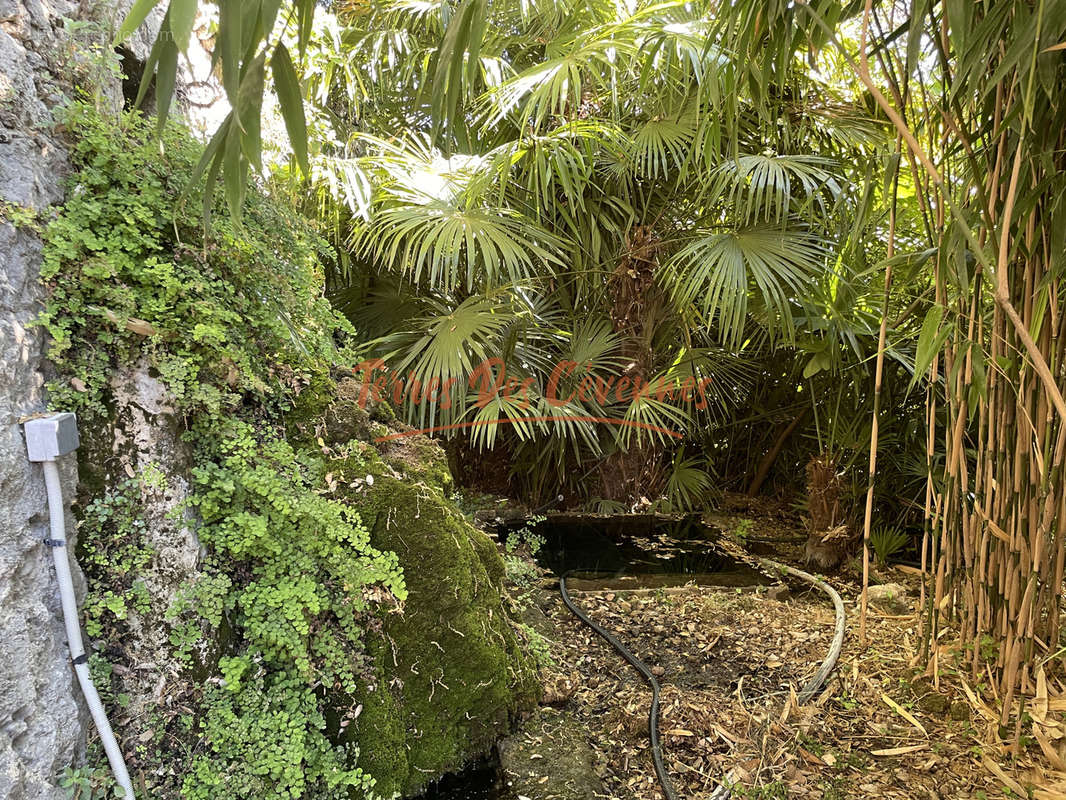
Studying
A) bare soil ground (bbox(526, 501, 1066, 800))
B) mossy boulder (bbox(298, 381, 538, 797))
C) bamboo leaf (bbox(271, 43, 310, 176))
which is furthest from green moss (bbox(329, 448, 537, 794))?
bamboo leaf (bbox(271, 43, 310, 176))

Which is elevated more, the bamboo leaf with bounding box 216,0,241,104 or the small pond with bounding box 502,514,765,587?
the bamboo leaf with bounding box 216,0,241,104

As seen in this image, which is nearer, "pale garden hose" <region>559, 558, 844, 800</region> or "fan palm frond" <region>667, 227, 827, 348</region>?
"pale garden hose" <region>559, 558, 844, 800</region>

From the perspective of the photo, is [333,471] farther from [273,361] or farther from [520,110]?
[520,110]

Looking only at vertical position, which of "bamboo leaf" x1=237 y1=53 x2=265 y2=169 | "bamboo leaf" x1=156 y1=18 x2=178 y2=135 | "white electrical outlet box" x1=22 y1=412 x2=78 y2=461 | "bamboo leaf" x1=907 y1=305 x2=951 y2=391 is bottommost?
"white electrical outlet box" x1=22 y1=412 x2=78 y2=461

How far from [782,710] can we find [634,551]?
1234 millimetres

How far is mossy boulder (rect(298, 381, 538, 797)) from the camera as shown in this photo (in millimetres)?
1386

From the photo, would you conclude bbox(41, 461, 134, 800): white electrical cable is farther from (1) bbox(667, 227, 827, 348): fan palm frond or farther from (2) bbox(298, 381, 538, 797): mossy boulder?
(1) bbox(667, 227, 827, 348): fan palm frond

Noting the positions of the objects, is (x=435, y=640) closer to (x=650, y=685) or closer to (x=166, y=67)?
(x=650, y=685)

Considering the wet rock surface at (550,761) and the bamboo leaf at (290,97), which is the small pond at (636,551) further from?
the bamboo leaf at (290,97)

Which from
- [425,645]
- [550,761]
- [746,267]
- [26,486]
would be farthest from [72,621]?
[746,267]

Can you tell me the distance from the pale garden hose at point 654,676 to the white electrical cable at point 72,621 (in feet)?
3.52

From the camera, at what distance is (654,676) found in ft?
6.07

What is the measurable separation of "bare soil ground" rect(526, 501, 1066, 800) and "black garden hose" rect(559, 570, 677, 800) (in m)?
0.02

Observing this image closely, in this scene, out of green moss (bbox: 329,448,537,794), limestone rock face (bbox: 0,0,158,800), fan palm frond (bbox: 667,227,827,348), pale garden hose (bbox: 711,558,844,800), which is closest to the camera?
limestone rock face (bbox: 0,0,158,800)
